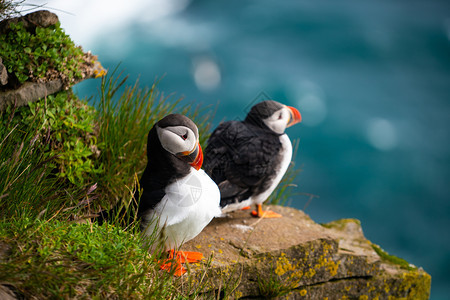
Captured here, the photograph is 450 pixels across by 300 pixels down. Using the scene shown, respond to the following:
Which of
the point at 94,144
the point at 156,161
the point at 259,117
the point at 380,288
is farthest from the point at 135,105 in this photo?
the point at 380,288

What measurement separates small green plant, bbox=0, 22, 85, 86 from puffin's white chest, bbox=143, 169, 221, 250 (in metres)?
1.80

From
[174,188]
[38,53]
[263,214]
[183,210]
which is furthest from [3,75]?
[263,214]

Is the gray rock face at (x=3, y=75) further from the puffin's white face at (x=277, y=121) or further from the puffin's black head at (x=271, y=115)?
the puffin's white face at (x=277, y=121)

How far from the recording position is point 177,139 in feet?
11.7

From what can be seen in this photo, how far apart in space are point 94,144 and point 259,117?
5.97 ft

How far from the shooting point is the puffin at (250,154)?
183 inches

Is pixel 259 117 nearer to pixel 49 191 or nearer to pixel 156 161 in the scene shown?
pixel 156 161

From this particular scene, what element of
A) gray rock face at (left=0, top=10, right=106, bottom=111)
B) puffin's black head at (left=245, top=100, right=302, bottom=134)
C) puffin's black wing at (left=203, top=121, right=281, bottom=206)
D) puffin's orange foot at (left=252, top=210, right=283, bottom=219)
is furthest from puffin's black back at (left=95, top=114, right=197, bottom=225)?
puffin's orange foot at (left=252, top=210, right=283, bottom=219)

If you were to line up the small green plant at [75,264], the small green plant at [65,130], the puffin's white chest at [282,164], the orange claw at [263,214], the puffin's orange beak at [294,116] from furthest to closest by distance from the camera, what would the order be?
1. the orange claw at [263,214]
2. the puffin's orange beak at [294,116]
3. the puffin's white chest at [282,164]
4. the small green plant at [65,130]
5. the small green plant at [75,264]

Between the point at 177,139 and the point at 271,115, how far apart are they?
5.44 feet

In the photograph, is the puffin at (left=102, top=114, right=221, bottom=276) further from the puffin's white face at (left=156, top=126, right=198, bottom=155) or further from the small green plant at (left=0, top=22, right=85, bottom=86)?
the small green plant at (left=0, top=22, right=85, bottom=86)

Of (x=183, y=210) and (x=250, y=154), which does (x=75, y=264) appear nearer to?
A: (x=183, y=210)

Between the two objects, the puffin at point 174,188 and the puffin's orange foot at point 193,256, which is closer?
the puffin at point 174,188

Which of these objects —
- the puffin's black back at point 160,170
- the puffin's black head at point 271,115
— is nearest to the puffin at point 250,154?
the puffin's black head at point 271,115
